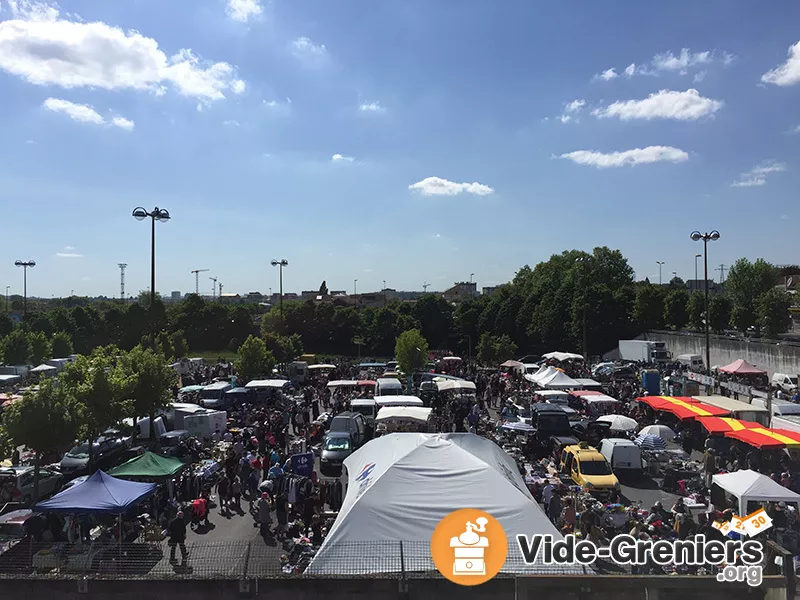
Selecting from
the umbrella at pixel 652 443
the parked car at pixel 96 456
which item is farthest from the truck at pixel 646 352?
the parked car at pixel 96 456

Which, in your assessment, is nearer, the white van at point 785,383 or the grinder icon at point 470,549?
the grinder icon at point 470,549

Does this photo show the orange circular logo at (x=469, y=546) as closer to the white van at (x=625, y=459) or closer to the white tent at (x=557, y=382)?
the white van at (x=625, y=459)

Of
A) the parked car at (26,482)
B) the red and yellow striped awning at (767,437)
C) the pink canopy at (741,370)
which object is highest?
the pink canopy at (741,370)

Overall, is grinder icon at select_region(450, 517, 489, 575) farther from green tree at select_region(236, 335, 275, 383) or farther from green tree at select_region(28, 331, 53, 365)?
green tree at select_region(28, 331, 53, 365)

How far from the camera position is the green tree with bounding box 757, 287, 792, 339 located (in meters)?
44.7

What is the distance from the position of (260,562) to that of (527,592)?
430 cm

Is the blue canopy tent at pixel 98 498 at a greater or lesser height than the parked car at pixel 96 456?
greater

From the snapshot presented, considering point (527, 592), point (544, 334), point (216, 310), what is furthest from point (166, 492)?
point (216, 310)

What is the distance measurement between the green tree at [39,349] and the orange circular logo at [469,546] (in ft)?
149

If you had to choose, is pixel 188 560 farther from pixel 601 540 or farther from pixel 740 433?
pixel 740 433

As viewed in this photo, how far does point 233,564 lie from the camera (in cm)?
858

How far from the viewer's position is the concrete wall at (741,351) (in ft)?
111

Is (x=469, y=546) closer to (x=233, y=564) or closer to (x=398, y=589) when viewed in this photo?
(x=398, y=589)

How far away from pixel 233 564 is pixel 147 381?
12.1 metres
